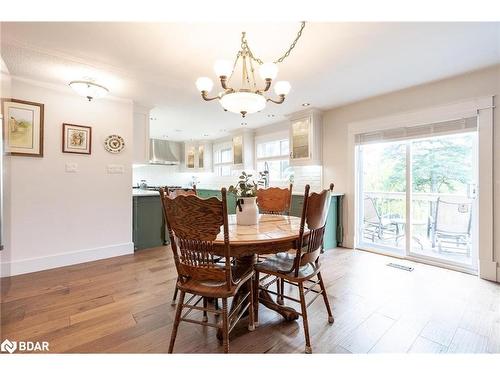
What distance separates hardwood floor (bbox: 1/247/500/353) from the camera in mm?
1552

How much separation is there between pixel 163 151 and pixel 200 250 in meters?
6.09

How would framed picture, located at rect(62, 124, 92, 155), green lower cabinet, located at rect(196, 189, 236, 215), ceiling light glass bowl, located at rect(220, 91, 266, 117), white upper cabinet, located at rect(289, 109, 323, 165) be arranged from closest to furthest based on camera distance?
ceiling light glass bowl, located at rect(220, 91, 266, 117) < framed picture, located at rect(62, 124, 92, 155) < white upper cabinet, located at rect(289, 109, 323, 165) < green lower cabinet, located at rect(196, 189, 236, 215)

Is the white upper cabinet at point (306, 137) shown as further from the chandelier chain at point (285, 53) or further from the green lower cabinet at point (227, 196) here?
the chandelier chain at point (285, 53)

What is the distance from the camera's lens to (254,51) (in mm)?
2211

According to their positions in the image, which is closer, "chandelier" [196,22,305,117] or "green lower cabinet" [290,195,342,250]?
"chandelier" [196,22,305,117]

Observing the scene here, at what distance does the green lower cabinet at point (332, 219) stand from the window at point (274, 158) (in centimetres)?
134

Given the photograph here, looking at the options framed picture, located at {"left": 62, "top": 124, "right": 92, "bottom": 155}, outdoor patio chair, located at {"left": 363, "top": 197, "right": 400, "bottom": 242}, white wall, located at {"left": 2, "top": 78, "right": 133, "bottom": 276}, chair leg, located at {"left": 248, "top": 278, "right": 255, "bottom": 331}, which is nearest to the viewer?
chair leg, located at {"left": 248, "top": 278, "right": 255, "bottom": 331}

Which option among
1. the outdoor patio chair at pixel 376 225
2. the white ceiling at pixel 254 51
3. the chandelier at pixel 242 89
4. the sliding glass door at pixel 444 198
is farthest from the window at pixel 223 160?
the chandelier at pixel 242 89

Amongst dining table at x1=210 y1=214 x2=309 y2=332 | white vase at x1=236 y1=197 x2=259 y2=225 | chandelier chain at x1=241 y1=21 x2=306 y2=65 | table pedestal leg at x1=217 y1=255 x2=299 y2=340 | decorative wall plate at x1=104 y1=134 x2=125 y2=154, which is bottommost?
table pedestal leg at x1=217 y1=255 x2=299 y2=340

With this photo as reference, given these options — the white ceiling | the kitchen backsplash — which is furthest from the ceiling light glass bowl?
the kitchen backsplash

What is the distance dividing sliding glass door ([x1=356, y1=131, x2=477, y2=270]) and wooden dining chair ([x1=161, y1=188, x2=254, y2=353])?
2.85 meters

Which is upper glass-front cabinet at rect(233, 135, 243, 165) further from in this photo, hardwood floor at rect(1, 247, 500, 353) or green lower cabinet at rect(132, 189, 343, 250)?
hardwood floor at rect(1, 247, 500, 353)
